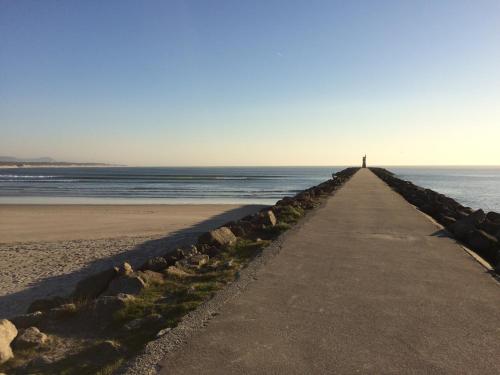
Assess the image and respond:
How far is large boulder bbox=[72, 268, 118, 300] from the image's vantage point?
6.48m

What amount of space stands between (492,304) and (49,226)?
17.5 m

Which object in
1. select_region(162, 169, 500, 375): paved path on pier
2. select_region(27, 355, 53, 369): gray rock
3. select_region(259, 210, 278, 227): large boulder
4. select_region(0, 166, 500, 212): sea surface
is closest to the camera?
select_region(162, 169, 500, 375): paved path on pier

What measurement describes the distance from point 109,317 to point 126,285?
41.6 inches

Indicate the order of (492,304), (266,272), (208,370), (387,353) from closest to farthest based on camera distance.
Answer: (208,370)
(387,353)
(492,304)
(266,272)

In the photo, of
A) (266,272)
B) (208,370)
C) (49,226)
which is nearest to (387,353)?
(208,370)

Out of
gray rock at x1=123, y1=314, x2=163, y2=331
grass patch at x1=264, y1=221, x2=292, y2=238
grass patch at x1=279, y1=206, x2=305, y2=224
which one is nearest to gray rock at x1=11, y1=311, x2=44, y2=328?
gray rock at x1=123, y1=314, x2=163, y2=331

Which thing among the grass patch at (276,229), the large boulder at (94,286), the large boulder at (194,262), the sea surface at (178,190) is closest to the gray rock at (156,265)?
the large boulder at (194,262)

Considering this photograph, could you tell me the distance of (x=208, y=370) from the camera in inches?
139

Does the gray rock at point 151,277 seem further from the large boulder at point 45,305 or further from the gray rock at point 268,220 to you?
the gray rock at point 268,220

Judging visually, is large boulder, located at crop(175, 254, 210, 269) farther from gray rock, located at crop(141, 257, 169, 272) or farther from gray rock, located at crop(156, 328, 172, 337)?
gray rock, located at crop(156, 328, 172, 337)

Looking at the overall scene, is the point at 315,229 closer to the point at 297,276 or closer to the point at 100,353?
the point at 297,276

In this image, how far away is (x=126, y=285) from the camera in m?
6.17

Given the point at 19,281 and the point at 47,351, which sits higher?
the point at 47,351

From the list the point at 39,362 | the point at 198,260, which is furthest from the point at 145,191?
the point at 39,362
